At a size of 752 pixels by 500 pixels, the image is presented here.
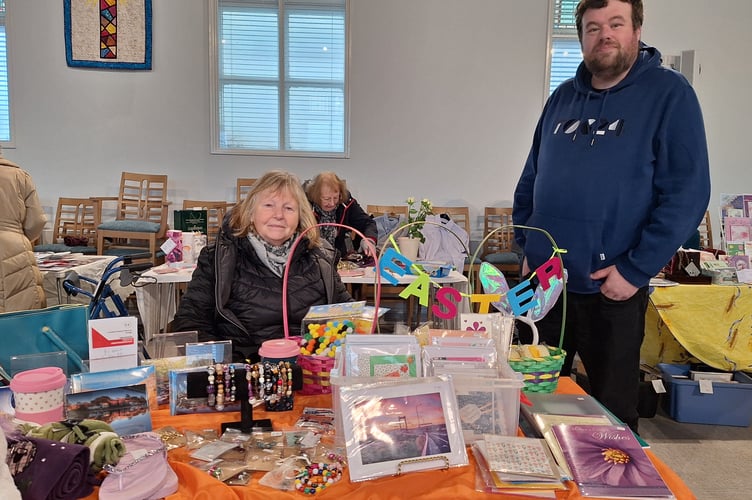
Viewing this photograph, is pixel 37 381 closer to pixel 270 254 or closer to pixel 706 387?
pixel 270 254

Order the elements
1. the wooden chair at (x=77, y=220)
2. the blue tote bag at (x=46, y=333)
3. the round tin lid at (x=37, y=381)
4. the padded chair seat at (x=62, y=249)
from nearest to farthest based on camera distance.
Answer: the round tin lid at (x=37, y=381) → the blue tote bag at (x=46, y=333) → the padded chair seat at (x=62, y=249) → the wooden chair at (x=77, y=220)

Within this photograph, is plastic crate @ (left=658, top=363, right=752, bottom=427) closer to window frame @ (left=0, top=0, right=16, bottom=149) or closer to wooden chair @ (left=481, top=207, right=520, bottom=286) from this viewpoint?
wooden chair @ (left=481, top=207, right=520, bottom=286)

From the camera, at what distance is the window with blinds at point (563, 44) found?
586 centimetres

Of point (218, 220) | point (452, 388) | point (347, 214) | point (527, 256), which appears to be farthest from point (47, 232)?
point (452, 388)

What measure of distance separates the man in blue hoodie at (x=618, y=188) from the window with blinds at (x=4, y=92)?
6.33 m

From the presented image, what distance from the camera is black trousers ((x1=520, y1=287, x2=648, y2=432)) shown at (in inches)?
65.3

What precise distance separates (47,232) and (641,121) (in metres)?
6.24

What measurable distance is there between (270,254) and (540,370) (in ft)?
3.33

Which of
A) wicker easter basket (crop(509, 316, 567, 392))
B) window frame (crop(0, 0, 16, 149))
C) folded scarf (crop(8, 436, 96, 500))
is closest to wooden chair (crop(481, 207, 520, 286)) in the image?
wicker easter basket (crop(509, 316, 567, 392))

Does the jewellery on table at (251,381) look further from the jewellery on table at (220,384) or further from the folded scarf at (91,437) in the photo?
the folded scarf at (91,437)

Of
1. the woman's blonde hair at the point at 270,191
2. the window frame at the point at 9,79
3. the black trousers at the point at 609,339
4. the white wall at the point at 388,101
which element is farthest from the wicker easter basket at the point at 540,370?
the window frame at the point at 9,79

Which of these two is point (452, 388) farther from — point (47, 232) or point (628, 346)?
point (47, 232)

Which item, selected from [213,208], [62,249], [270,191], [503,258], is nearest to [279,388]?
[270,191]

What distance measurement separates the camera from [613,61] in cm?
161
